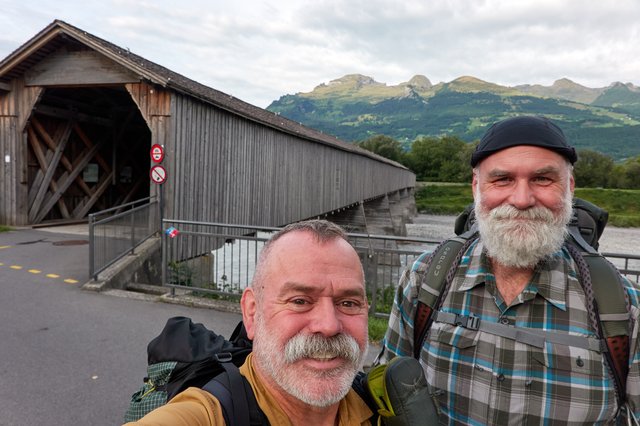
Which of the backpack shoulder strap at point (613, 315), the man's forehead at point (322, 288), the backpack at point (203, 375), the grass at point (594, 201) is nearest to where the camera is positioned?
the backpack at point (203, 375)

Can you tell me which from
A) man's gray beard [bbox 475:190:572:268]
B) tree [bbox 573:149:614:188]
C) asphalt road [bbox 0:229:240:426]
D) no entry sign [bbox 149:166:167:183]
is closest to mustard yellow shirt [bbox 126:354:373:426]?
man's gray beard [bbox 475:190:572:268]

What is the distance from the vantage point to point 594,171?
83.4 m

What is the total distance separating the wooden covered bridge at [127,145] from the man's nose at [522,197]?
953cm

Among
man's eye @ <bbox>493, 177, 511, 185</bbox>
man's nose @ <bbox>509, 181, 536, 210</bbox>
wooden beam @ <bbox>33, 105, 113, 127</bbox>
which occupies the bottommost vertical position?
man's nose @ <bbox>509, 181, 536, 210</bbox>

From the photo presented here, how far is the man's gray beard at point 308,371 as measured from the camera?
4.30 ft

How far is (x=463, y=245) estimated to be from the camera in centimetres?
194

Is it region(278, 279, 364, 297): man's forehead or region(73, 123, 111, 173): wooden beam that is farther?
region(73, 123, 111, 173): wooden beam

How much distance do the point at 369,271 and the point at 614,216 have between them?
58.7m

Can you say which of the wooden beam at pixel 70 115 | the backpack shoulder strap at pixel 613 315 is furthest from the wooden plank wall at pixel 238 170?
the backpack shoulder strap at pixel 613 315

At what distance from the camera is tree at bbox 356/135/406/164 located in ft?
350

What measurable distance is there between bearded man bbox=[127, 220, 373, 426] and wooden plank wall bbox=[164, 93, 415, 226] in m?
9.60

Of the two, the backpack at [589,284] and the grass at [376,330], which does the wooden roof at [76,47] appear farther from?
the backpack at [589,284]

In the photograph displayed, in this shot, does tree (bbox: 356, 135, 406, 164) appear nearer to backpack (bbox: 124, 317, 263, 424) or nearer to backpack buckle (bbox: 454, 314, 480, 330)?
backpack buckle (bbox: 454, 314, 480, 330)

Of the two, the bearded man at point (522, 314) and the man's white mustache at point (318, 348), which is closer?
the man's white mustache at point (318, 348)
